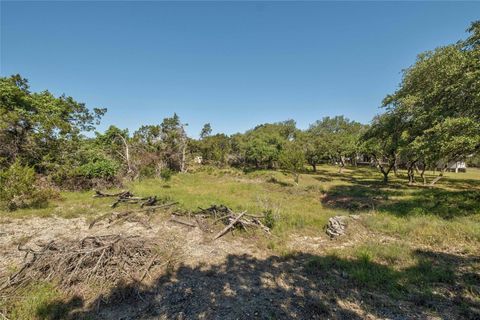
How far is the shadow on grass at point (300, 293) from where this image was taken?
3617mm

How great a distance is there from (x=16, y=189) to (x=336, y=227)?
13161 millimetres

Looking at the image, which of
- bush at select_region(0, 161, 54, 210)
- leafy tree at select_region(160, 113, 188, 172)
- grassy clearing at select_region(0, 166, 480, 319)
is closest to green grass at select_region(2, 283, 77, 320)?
grassy clearing at select_region(0, 166, 480, 319)

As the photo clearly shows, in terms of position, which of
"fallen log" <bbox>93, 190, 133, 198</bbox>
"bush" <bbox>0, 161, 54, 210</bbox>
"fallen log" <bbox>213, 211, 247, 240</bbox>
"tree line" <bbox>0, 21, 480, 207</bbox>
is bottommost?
"fallen log" <bbox>213, 211, 247, 240</bbox>

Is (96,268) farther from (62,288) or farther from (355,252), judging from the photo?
(355,252)

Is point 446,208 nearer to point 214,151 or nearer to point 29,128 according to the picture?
point 29,128

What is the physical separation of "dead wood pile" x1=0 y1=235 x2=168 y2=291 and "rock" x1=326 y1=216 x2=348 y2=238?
5604mm

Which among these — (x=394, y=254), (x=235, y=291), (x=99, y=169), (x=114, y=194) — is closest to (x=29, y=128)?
(x=99, y=169)

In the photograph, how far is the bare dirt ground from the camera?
3.62 meters

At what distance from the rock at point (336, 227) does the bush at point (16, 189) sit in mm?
12764

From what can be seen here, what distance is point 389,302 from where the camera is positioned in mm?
3873

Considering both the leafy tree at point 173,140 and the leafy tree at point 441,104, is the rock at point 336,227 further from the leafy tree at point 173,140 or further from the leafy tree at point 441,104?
the leafy tree at point 173,140

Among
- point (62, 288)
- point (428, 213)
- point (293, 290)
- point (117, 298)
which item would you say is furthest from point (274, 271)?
point (428, 213)

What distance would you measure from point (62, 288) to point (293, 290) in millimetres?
4576

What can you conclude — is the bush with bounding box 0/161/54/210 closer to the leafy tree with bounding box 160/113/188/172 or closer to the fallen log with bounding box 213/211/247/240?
the fallen log with bounding box 213/211/247/240
